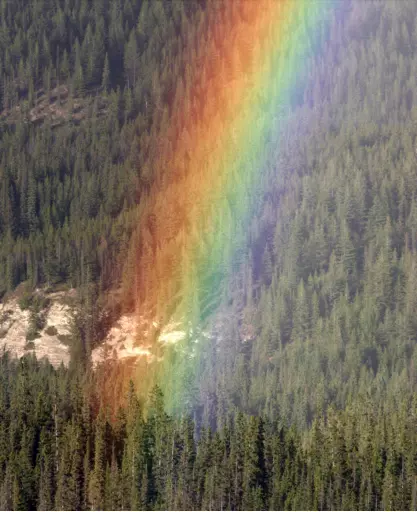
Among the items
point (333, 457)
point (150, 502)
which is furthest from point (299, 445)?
point (150, 502)

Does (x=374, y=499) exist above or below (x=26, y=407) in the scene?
below

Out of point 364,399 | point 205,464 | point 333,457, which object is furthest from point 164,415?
point 364,399

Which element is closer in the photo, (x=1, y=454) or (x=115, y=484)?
(x=115, y=484)

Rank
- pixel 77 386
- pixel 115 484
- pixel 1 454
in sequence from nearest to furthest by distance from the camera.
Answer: pixel 115 484, pixel 1 454, pixel 77 386

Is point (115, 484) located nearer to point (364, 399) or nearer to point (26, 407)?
point (26, 407)

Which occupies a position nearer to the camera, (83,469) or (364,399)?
(83,469)

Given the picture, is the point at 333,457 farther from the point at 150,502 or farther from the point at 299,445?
the point at 150,502

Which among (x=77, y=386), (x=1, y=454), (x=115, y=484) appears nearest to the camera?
(x=115, y=484)

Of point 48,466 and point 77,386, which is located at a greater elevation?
point 77,386

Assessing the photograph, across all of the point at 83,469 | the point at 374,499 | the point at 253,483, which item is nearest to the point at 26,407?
the point at 83,469
